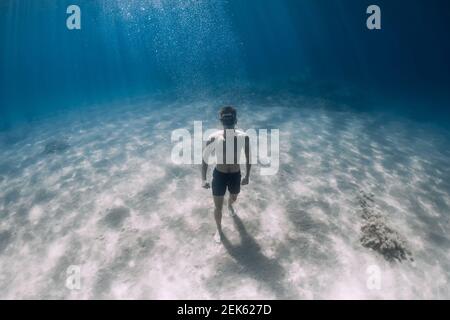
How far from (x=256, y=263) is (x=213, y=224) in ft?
5.03

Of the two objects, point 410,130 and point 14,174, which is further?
point 410,130

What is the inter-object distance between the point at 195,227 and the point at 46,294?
3.14m

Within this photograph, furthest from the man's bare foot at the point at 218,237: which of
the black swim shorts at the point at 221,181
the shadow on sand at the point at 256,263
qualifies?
the black swim shorts at the point at 221,181

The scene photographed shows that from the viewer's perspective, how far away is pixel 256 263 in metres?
5.30

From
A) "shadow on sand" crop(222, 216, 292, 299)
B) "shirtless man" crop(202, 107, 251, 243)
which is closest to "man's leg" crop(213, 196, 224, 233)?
"shirtless man" crop(202, 107, 251, 243)

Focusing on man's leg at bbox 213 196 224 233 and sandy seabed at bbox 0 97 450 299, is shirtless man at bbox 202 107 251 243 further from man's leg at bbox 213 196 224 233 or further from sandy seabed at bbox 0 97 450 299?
sandy seabed at bbox 0 97 450 299

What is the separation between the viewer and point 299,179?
8.43 m

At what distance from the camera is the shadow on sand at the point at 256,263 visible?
15.8 ft

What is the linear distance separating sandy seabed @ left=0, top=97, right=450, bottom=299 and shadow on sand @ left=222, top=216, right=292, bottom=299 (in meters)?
0.02

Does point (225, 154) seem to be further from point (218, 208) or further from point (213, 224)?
point (213, 224)

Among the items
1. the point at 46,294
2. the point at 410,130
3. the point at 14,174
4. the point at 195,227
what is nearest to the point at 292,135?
the point at 195,227

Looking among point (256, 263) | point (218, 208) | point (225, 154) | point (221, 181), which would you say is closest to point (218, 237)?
point (218, 208)

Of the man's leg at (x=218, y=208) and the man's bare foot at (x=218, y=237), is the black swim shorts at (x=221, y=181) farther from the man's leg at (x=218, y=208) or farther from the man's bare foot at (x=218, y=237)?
the man's bare foot at (x=218, y=237)
